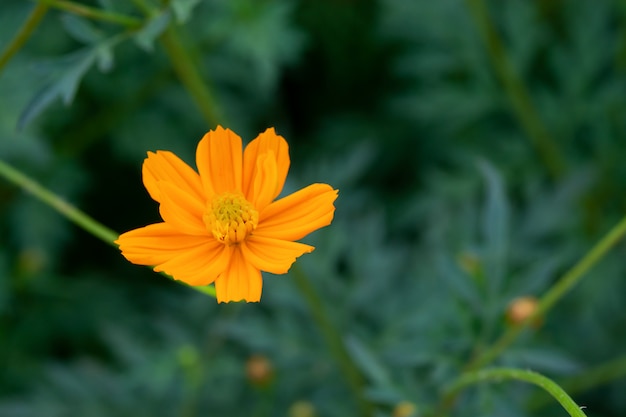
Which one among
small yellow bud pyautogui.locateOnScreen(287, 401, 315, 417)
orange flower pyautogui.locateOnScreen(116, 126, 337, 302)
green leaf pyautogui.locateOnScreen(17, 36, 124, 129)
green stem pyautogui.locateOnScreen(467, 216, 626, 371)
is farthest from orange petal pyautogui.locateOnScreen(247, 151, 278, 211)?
small yellow bud pyautogui.locateOnScreen(287, 401, 315, 417)

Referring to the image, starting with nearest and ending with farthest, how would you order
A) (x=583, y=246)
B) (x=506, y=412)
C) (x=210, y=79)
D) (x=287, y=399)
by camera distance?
1. (x=506, y=412)
2. (x=287, y=399)
3. (x=583, y=246)
4. (x=210, y=79)

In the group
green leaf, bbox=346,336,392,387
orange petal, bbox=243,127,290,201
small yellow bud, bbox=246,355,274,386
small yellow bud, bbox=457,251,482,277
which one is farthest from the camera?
small yellow bud, bbox=246,355,274,386

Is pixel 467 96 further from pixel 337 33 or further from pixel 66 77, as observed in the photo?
pixel 66 77

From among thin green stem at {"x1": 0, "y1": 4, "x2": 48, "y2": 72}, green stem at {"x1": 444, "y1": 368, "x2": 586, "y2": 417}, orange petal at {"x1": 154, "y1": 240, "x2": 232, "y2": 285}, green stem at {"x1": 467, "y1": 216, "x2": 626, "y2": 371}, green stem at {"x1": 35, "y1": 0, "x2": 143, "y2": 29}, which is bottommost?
green stem at {"x1": 444, "y1": 368, "x2": 586, "y2": 417}

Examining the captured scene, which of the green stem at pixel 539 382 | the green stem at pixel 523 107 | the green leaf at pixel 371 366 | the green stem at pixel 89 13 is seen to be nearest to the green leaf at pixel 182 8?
the green stem at pixel 89 13

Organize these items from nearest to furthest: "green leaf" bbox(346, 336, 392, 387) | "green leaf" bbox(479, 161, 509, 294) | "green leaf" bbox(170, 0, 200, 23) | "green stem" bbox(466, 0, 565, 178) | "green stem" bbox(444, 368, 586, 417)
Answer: "green stem" bbox(444, 368, 586, 417) < "green leaf" bbox(170, 0, 200, 23) < "green leaf" bbox(479, 161, 509, 294) < "green leaf" bbox(346, 336, 392, 387) < "green stem" bbox(466, 0, 565, 178)

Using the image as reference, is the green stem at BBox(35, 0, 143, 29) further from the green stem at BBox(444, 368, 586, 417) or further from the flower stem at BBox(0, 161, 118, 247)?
the green stem at BBox(444, 368, 586, 417)

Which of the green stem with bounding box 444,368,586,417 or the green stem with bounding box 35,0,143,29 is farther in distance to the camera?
the green stem with bounding box 35,0,143,29

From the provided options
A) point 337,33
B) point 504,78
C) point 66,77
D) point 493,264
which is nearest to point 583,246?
point 504,78

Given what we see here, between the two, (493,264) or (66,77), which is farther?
(493,264)

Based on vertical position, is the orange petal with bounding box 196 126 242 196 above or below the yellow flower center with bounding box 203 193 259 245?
above
